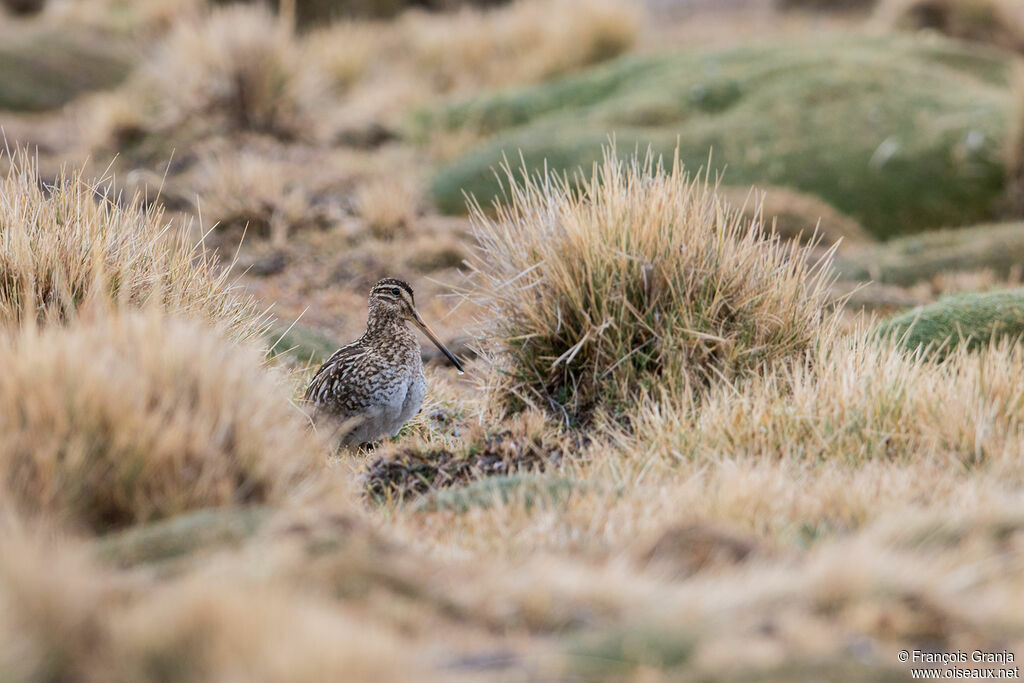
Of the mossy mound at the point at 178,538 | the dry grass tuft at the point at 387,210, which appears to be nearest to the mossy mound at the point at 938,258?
the dry grass tuft at the point at 387,210

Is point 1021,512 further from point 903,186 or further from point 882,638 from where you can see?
point 903,186

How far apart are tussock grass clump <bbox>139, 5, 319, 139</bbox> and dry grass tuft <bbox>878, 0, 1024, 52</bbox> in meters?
10.2

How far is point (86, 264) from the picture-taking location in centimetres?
584

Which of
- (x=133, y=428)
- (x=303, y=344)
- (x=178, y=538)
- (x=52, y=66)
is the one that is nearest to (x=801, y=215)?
(x=303, y=344)

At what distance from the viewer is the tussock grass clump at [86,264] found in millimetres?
5684

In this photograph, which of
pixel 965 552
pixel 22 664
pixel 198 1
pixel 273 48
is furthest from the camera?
pixel 198 1

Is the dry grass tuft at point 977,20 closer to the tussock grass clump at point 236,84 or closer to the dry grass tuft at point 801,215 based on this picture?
the dry grass tuft at point 801,215

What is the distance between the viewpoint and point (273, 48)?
53.2 ft

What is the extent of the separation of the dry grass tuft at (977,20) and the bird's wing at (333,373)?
16418 millimetres

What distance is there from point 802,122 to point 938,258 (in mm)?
4361

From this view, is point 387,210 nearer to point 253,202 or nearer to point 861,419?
point 253,202

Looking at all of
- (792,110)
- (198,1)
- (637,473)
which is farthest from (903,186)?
(198,1)

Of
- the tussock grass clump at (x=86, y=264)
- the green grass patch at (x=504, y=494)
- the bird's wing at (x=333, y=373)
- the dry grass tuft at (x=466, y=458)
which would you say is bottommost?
the dry grass tuft at (x=466, y=458)

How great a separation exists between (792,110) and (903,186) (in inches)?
81.2
